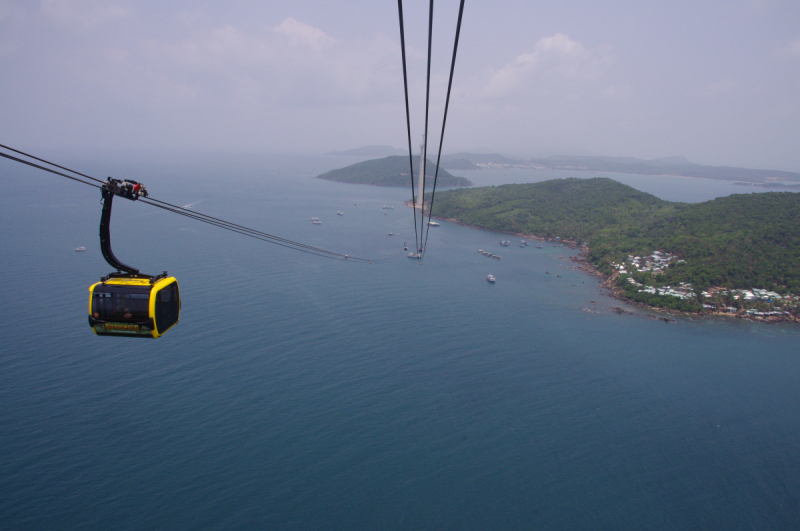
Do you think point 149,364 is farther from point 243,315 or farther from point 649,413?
point 649,413

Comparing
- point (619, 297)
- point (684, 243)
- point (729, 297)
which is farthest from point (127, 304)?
point (684, 243)

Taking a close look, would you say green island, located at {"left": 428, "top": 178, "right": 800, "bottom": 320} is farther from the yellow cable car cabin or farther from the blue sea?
the yellow cable car cabin

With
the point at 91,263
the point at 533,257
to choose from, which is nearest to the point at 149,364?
the point at 91,263

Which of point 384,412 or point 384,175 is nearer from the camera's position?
point 384,412

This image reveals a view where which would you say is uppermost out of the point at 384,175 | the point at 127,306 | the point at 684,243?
the point at 384,175

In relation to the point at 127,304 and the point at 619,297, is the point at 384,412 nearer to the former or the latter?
the point at 127,304

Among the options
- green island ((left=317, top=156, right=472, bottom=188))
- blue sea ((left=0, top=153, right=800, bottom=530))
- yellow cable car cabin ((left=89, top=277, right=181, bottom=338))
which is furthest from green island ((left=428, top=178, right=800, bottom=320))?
green island ((left=317, top=156, right=472, bottom=188))
